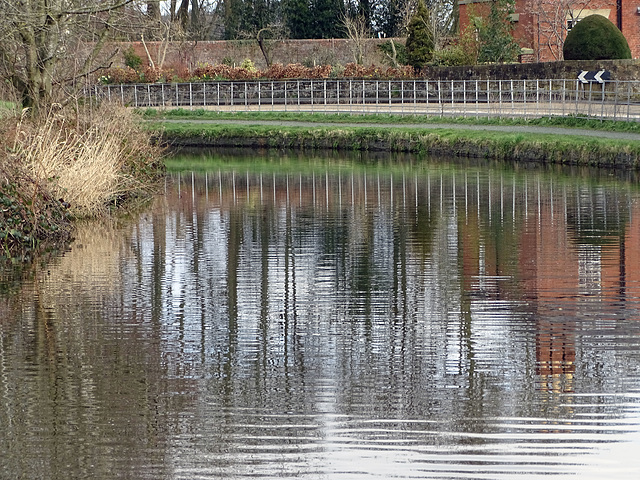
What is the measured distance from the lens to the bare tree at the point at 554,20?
5116 centimetres

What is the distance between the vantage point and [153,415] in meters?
8.34

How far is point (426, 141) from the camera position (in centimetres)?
3359

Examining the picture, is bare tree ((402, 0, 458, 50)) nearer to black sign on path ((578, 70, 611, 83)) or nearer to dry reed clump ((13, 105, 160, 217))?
black sign on path ((578, 70, 611, 83))

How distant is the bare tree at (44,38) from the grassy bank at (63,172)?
3.10 feet

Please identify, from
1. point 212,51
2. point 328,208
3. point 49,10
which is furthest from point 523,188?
point 212,51

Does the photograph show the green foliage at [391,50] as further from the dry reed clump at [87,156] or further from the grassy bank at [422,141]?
the dry reed clump at [87,156]

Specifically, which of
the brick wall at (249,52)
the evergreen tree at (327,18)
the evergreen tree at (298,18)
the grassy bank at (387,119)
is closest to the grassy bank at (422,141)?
the grassy bank at (387,119)

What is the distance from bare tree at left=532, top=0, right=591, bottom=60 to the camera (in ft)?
168

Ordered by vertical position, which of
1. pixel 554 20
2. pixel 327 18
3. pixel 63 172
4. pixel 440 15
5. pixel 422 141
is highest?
pixel 327 18

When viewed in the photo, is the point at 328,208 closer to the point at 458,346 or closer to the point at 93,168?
the point at 93,168

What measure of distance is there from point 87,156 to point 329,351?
1063 cm

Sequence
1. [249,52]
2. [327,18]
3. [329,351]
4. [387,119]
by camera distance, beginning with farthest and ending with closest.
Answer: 1. [327,18]
2. [249,52]
3. [387,119]
4. [329,351]

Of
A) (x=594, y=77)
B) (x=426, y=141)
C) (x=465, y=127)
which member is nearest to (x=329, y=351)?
(x=426, y=141)

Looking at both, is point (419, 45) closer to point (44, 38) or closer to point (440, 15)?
point (440, 15)
